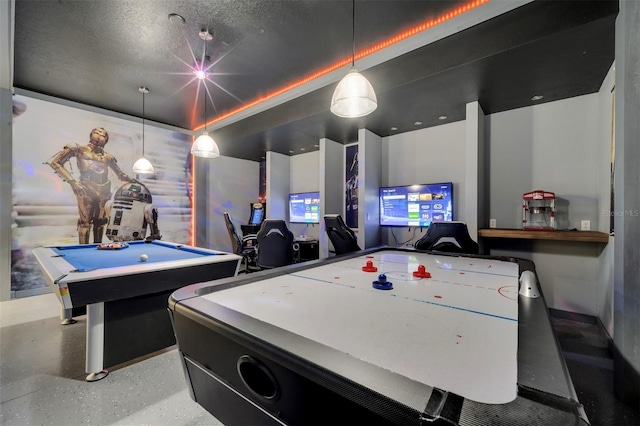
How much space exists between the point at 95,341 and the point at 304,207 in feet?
12.7

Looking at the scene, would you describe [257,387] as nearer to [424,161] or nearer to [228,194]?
[424,161]

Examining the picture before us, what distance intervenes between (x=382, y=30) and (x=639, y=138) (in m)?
2.18

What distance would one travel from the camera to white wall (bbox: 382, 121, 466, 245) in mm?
3725

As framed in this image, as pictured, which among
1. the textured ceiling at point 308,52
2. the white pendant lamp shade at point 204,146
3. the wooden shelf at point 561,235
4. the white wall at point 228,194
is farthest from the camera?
the white wall at point 228,194

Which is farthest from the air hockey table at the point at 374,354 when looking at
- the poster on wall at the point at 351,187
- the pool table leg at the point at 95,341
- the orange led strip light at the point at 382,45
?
the poster on wall at the point at 351,187

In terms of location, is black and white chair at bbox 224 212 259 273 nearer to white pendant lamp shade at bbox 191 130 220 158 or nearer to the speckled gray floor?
white pendant lamp shade at bbox 191 130 220 158

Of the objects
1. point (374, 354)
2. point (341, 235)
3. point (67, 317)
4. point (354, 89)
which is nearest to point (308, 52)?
point (354, 89)

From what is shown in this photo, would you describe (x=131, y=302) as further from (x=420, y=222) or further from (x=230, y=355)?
(x=420, y=222)

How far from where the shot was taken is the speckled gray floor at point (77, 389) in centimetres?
153

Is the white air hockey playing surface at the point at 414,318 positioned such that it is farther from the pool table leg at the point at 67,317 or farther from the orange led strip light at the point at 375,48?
the pool table leg at the point at 67,317

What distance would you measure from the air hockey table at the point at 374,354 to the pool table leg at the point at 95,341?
1144mm

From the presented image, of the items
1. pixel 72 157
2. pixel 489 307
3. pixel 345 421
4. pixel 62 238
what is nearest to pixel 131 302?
pixel 345 421

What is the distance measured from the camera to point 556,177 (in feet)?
9.93

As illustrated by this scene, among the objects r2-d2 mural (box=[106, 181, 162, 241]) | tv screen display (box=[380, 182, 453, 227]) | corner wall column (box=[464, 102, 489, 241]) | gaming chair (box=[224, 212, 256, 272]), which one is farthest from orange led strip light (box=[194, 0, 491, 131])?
r2-d2 mural (box=[106, 181, 162, 241])
